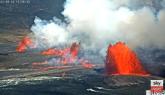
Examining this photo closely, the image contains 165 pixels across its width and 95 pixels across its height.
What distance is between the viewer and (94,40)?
119938 millimetres

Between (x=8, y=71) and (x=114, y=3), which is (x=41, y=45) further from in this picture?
(x=8, y=71)

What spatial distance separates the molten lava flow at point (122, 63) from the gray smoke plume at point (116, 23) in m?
14.3

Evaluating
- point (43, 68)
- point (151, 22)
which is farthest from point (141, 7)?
point (43, 68)

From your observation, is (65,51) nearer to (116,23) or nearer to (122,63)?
(116,23)

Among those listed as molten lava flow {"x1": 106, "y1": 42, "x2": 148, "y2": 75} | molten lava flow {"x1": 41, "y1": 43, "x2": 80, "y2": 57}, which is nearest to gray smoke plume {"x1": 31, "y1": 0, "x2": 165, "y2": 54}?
molten lava flow {"x1": 41, "y1": 43, "x2": 80, "y2": 57}

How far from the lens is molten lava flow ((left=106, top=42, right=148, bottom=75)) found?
81688 millimetres

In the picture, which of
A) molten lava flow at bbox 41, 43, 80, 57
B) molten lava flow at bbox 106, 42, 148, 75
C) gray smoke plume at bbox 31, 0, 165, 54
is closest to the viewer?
molten lava flow at bbox 106, 42, 148, 75

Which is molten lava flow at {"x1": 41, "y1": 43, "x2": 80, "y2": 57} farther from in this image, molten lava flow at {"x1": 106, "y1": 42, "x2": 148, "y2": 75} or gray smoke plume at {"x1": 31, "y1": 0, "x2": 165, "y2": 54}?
molten lava flow at {"x1": 106, "y1": 42, "x2": 148, "y2": 75}

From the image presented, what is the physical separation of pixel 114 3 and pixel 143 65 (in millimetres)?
25441

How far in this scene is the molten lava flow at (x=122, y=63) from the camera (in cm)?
8169

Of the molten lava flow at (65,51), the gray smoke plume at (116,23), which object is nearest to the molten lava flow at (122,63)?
the gray smoke plume at (116,23)

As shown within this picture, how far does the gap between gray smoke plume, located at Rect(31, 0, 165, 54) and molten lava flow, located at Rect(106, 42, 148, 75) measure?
46.8ft

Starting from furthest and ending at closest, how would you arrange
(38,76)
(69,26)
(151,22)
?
(69,26) → (151,22) → (38,76)

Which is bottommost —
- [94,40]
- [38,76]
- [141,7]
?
[38,76]
